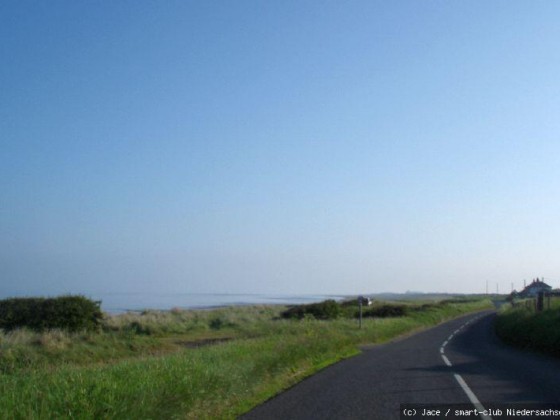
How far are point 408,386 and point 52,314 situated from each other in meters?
30.2

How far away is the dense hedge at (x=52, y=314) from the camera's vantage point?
3922cm

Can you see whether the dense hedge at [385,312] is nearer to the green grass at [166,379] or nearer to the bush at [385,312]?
the bush at [385,312]

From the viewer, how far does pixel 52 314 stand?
39656 millimetres

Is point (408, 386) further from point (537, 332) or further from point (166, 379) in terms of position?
point (537, 332)

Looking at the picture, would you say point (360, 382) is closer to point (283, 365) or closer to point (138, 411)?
point (283, 365)

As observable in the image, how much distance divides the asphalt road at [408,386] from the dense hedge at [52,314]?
75.8ft

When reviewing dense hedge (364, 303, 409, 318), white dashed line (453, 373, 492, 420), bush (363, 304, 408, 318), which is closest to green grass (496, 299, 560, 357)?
white dashed line (453, 373, 492, 420)

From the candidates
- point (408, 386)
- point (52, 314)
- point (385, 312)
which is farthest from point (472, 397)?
point (385, 312)

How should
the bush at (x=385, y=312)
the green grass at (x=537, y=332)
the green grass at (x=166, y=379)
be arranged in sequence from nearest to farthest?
the green grass at (x=166, y=379) → the green grass at (x=537, y=332) → the bush at (x=385, y=312)

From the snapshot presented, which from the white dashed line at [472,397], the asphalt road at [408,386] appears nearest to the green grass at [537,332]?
the asphalt road at [408,386]

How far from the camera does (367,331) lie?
112 feet

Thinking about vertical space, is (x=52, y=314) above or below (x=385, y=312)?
above

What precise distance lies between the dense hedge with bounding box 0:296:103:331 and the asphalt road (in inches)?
910

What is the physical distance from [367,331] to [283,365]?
17.6m
